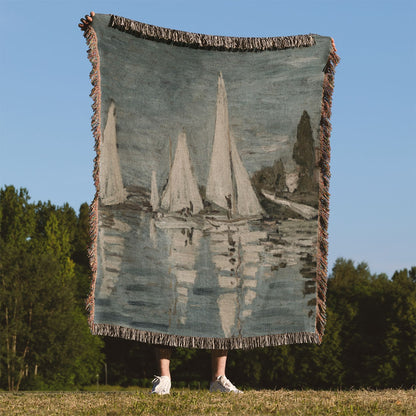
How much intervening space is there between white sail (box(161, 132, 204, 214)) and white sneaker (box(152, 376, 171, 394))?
2.57 m

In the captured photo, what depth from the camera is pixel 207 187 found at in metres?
10.8

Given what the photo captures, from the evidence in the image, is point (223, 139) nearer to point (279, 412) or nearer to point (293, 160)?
point (293, 160)

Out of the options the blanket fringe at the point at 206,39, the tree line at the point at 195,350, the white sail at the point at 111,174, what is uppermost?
the blanket fringe at the point at 206,39

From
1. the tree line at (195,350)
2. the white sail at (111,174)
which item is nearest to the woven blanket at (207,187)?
the white sail at (111,174)

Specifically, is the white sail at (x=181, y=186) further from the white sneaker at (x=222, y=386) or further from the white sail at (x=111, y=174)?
the white sneaker at (x=222, y=386)

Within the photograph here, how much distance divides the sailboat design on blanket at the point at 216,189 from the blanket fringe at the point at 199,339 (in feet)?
5.55

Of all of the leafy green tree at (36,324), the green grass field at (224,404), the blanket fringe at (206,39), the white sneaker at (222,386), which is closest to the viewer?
the green grass field at (224,404)

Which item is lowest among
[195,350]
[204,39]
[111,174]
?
[195,350]

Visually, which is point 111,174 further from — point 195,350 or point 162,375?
point 195,350

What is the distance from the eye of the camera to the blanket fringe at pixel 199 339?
10422 millimetres

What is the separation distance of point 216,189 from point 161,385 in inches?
122

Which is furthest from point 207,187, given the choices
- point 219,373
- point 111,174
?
point 219,373

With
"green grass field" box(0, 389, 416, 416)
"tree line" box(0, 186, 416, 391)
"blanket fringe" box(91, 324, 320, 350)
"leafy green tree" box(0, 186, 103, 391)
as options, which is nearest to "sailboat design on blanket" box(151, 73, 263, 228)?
"blanket fringe" box(91, 324, 320, 350)

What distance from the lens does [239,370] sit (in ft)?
174
